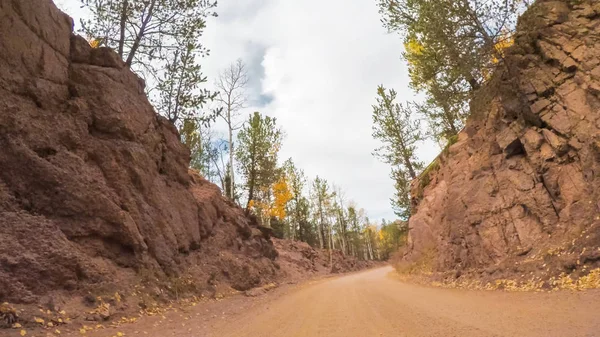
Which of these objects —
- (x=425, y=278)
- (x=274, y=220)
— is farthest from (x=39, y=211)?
(x=274, y=220)

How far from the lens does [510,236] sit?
1228cm

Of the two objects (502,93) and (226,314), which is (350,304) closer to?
(226,314)

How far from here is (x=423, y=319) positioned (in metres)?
7.21

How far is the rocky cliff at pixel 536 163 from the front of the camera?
982 cm

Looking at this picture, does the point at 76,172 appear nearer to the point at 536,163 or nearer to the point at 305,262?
the point at 536,163

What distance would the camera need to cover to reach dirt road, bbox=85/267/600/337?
5703 millimetres

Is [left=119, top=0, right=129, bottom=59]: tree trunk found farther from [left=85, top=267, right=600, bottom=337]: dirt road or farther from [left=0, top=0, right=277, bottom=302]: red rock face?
[left=85, top=267, right=600, bottom=337]: dirt road

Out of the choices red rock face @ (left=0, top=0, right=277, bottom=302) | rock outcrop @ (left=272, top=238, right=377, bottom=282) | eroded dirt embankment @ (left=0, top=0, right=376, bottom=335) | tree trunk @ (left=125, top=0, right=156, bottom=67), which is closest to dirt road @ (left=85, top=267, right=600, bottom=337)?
eroded dirt embankment @ (left=0, top=0, right=376, bottom=335)

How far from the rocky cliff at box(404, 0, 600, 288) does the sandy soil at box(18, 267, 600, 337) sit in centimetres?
187

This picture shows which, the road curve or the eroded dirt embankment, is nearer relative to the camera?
the road curve

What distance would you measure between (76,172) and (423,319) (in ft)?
32.1

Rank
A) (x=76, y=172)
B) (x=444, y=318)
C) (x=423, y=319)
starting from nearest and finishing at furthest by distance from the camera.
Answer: (x=444, y=318) → (x=423, y=319) → (x=76, y=172)

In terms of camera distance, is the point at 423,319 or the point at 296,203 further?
the point at 296,203

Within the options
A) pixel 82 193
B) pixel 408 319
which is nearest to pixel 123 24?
pixel 82 193
